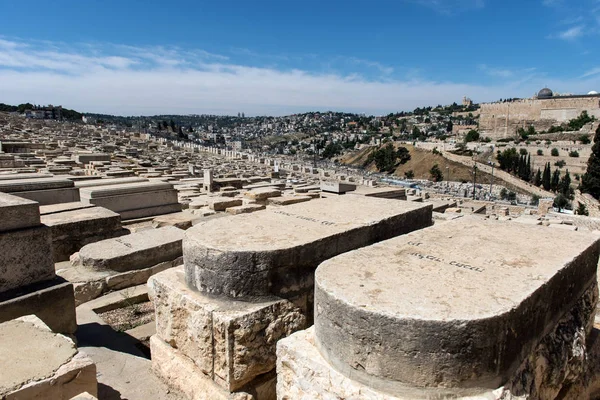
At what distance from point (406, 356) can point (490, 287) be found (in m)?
0.56

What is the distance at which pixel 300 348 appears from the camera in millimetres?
1939

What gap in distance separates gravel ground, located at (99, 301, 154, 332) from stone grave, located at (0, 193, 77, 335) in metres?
0.41

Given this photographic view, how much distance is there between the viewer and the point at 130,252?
407cm

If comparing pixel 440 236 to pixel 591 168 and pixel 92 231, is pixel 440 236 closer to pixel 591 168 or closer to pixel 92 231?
pixel 92 231

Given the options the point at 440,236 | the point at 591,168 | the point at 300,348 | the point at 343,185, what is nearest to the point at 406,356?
the point at 300,348

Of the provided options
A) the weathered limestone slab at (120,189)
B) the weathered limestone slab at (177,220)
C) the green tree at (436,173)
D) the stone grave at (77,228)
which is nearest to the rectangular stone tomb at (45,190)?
the weathered limestone slab at (120,189)

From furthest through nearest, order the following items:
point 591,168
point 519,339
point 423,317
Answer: point 591,168 → point 519,339 → point 423,317

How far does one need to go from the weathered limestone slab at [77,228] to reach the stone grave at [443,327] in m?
3.50

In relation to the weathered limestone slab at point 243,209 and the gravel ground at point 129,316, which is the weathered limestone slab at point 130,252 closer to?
the gravel ground at point 129,316

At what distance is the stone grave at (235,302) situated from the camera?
88.4 inches

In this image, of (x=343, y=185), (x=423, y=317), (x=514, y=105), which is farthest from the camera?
(x=514, y=105)

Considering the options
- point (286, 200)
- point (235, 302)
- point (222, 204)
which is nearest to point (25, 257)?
point (235, 302)

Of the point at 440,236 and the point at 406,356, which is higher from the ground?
the point at 440,236

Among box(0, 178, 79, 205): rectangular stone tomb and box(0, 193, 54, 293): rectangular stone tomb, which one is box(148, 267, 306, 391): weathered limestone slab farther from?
box(0, 178, 79, 205): rectangular stone tomb
